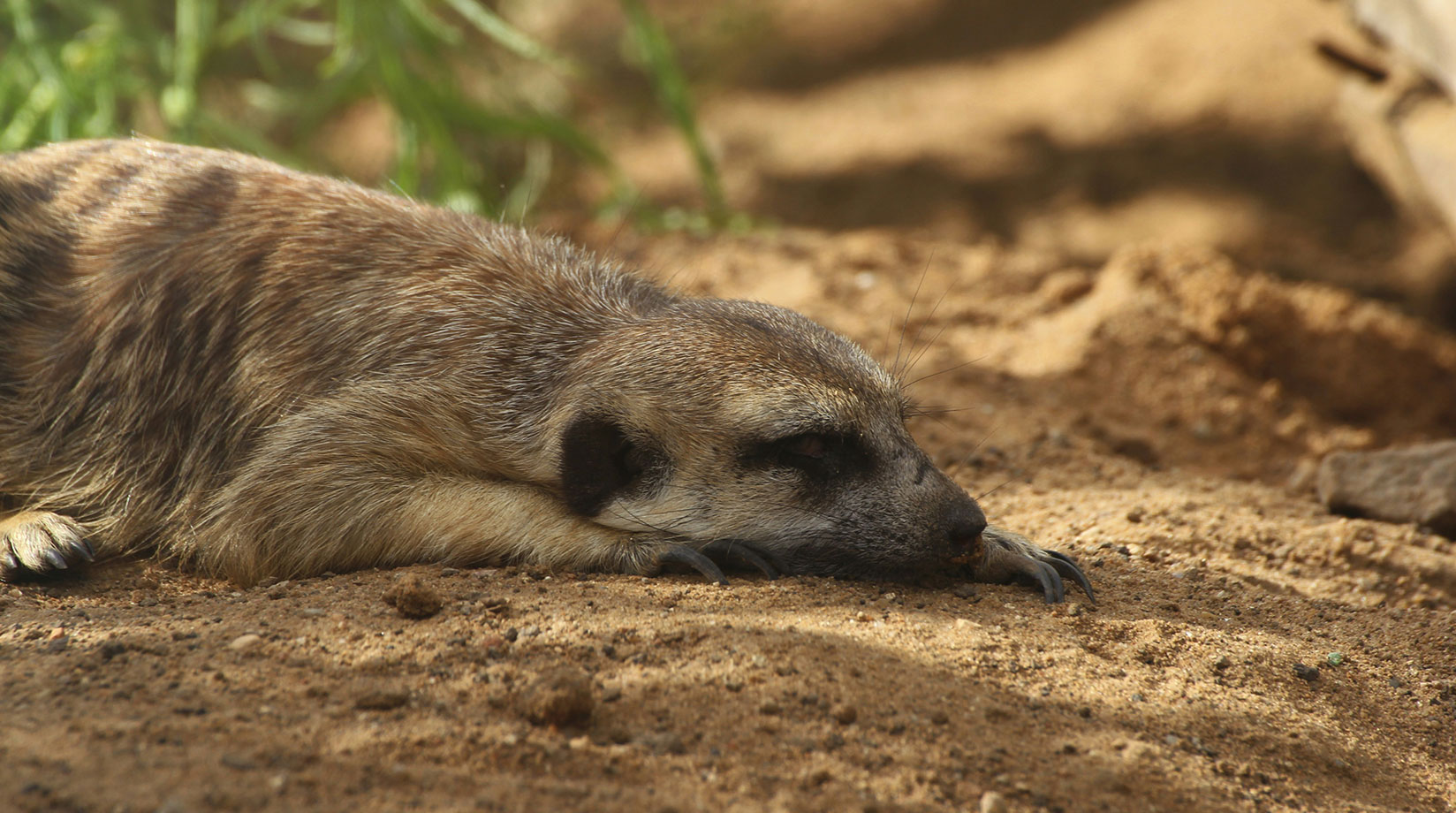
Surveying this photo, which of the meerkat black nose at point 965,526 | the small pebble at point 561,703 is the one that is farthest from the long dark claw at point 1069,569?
the small pebble at point 561,703

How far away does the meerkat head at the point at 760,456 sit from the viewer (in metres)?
3.54

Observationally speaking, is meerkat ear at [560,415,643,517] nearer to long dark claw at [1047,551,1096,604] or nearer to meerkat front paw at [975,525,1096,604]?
meerkat front paw at [975,525,1096,604]

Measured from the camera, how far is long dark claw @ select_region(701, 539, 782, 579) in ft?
11.7

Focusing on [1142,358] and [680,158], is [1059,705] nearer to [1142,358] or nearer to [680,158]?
[1142,358]

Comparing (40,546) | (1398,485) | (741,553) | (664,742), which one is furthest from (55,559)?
(1398,485)

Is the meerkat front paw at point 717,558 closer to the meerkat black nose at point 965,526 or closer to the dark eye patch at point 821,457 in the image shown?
the dark eye patch at point 821,457

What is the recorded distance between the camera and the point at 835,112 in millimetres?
9805

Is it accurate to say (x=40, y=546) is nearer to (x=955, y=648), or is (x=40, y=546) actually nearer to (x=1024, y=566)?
(x=955, y=648)

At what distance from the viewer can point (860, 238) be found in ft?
25.6

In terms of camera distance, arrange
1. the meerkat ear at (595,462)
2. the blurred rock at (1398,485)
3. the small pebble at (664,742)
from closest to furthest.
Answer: the small pebble at (664,742), the meerkat ear at (595,462), the blurred rock at (1398,485)

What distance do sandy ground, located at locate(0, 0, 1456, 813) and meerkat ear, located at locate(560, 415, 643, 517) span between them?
316 mm

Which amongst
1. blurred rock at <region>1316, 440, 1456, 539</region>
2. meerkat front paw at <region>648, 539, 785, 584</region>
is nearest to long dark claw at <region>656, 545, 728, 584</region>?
meerkat front paw at <region>648, 539, 785, 584</region>

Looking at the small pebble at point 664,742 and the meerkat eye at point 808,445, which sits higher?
the meerkat eye at point 808,445

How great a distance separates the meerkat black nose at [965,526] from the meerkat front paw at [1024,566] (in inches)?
6.5
